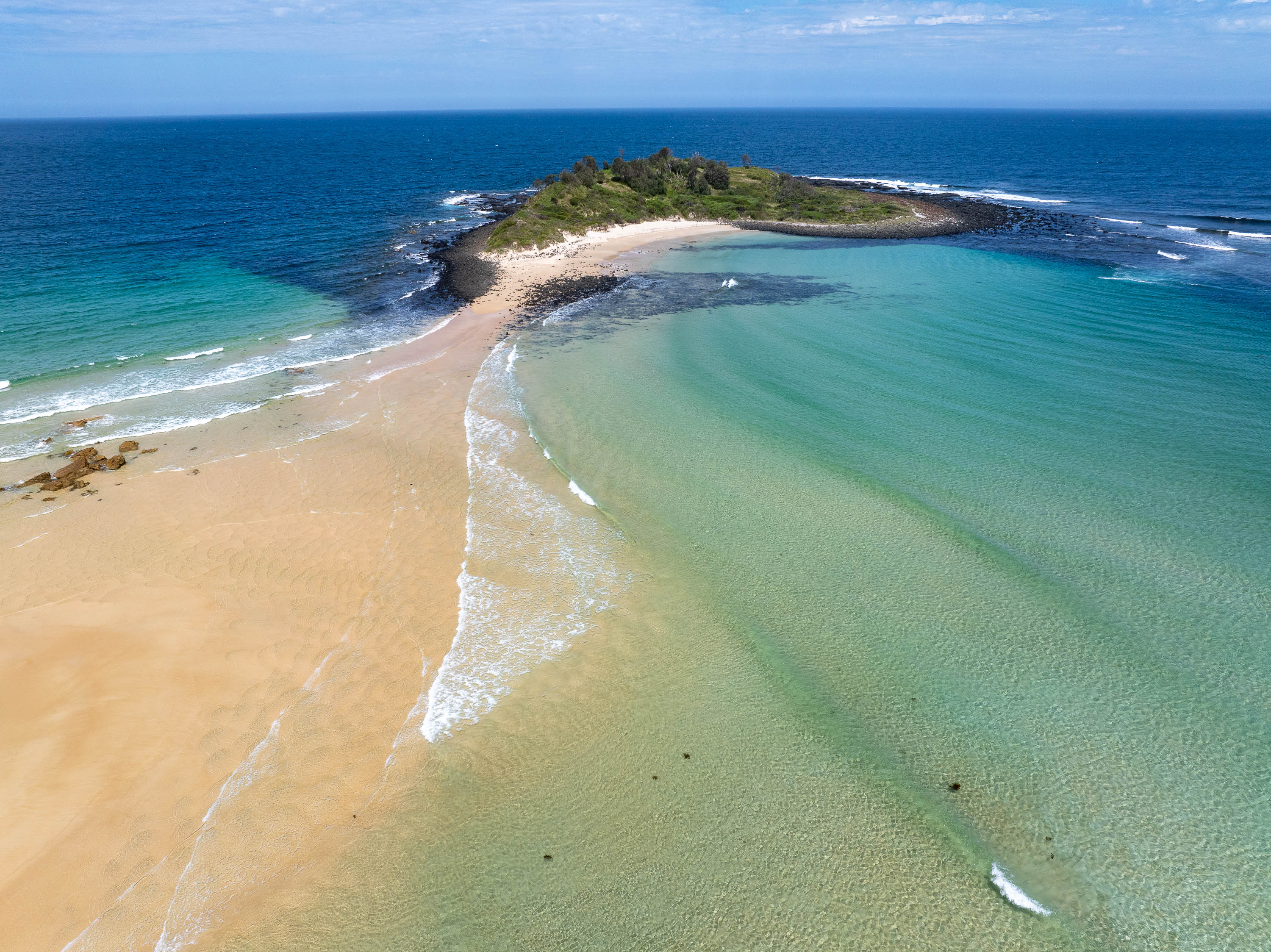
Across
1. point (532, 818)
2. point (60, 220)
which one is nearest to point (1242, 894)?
point (532, 818)

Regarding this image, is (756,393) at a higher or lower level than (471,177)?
lower

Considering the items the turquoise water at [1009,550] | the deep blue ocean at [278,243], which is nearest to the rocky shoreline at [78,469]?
the deep blue ocean at [278,243]

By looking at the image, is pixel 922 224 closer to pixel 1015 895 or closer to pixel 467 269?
pixel 467 269

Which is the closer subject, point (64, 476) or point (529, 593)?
point (529, 593)

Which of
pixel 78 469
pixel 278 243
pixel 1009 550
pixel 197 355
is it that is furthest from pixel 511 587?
pixel 278 243

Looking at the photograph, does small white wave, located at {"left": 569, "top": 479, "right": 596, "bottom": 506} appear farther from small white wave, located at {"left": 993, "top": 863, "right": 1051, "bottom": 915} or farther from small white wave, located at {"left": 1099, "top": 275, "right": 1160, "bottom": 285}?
small white wave, located at {"left": 1099, "top": 275, "right": 1160, "bottom": 285}

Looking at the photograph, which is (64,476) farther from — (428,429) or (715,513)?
(715,513)

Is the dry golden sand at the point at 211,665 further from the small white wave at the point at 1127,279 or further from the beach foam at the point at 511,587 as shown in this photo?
the small white wave at the point at 1127,279

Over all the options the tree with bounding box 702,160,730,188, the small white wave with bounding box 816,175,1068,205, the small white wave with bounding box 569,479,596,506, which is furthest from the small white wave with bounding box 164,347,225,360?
the small white wave with bounding box 816,175,1068,205
